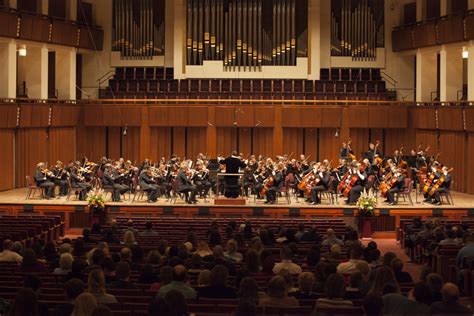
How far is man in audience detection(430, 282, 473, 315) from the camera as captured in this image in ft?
25.1

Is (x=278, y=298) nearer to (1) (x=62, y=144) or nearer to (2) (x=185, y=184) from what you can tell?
(2) (x=185, y=184)

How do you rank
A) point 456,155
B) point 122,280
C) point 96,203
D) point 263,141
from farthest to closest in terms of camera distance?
point 263,141
point 456,155
point 96,203
point 122,280

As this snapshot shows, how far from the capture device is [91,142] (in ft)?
100

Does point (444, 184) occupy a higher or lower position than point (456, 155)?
lower

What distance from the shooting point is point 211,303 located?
8.42 meters

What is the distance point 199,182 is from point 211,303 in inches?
560

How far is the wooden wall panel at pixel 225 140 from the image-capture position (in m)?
30.0

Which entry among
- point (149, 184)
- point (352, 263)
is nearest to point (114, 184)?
point (149, 184)

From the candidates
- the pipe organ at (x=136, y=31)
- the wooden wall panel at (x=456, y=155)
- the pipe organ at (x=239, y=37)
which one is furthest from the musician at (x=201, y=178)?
the pipe organ at (x=136, y=31)

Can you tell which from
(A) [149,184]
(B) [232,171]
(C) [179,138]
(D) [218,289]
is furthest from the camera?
(C) [179,138]

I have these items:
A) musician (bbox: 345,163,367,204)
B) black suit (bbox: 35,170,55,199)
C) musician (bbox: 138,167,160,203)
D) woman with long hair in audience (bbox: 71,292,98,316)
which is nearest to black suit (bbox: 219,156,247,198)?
musician (bbox: 138,167,160,203)

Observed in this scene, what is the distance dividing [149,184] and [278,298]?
14.4 m

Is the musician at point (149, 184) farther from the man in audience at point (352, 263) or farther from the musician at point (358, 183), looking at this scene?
the man in audience at point (352, 263)

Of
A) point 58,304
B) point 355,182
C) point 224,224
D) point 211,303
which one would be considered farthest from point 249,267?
point 355,182
